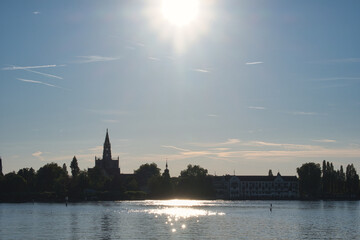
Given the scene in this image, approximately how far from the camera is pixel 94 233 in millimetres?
79250

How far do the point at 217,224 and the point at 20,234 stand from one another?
3631 centimetres

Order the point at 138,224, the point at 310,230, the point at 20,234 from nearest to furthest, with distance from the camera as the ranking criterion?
the point at 20,234 < the point at 310,230 < the point at 138,224

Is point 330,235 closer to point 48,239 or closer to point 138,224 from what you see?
point 138,224

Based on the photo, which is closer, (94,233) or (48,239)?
(48,239)

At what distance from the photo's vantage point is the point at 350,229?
91438 millimetres

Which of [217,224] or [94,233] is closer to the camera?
[94,233]

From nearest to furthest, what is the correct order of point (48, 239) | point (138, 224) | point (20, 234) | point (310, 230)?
point (48, 239)
point (20, 234)
point (310, 230)
point (138, 224)

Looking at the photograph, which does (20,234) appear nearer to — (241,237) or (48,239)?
(48,239)

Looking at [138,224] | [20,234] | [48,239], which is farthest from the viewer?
[138,224]

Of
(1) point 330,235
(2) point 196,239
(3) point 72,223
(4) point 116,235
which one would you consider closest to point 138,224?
(3) point 72,223

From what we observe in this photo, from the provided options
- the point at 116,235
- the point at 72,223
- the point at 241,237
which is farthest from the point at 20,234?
the point at 241,237

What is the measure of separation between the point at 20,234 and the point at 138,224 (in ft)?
81.8

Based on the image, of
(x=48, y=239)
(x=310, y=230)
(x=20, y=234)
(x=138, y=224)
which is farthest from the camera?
(x=138, y=224)

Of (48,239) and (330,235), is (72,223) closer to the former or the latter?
(48,239)
